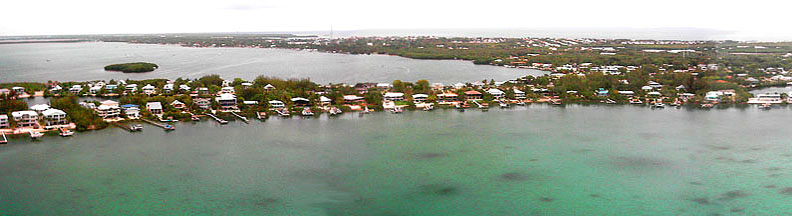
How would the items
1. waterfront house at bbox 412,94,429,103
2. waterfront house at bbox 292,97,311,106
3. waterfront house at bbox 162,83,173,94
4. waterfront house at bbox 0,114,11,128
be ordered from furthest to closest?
waterfront house at bbox 162,83,173,94
waterfront house at bbox 412,94,429,103
waterfront house at bbox 292,97,311,106
waterfront house at bbox 0,114,11,128

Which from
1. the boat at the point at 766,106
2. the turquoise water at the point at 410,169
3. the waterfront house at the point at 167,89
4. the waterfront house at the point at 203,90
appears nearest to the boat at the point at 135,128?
the turquoise water at the point at 410,169

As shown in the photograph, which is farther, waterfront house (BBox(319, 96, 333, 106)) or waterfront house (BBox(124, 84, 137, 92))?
waterfront house (BBox(124, 84, 137, 92))

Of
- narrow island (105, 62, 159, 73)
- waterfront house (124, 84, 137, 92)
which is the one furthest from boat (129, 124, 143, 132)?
narrow island (105, 62, 159, 73)

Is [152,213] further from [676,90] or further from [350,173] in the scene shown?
[676,90]

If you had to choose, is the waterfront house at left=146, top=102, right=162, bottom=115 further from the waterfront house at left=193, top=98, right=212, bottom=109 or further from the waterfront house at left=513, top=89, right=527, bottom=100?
the waterfront house at left=513, top=89, right=527, bottom=100

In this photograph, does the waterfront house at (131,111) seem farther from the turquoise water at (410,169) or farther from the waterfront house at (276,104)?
the waterfront house at (276,104)
